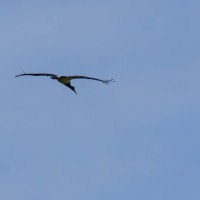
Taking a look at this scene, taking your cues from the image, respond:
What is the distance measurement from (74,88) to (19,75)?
344 inches

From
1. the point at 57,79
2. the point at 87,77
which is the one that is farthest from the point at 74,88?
the point at 87,77

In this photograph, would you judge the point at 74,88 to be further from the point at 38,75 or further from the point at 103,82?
the point at 103,82

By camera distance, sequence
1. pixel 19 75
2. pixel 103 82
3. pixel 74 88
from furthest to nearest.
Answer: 1. pixel 74 88
2. pixel 19 75
3. pixel 103 82

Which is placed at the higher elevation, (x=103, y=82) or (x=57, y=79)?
(x=57, y=79)

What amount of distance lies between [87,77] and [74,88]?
11.0m

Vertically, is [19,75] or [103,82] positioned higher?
[19,75]

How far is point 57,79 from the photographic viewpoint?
3600 inches

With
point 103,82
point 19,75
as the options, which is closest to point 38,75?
point 19,75

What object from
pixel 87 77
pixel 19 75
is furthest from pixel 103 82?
pixel 19 75

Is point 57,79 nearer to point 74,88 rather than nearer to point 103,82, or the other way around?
point 74,88

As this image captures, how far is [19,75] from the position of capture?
88250mm

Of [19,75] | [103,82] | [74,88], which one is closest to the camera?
[103,82]

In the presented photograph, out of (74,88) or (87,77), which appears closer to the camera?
(87,77)

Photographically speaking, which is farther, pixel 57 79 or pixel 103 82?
pixel 57 79
